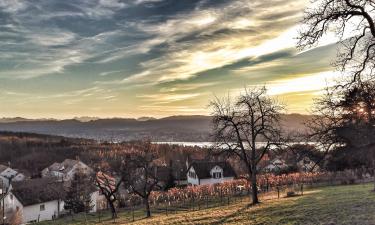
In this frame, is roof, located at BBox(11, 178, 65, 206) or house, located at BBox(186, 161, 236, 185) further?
house, located at BBox(186, 161, 236, 185)

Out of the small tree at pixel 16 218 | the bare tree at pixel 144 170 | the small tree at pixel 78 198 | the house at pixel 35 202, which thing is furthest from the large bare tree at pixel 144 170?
the small tree at pixel 16 218

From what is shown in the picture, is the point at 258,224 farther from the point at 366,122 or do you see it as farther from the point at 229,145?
the point at 229,145

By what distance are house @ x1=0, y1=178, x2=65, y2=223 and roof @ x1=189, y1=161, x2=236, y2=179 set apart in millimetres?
31239

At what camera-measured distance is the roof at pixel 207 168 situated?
90812mm

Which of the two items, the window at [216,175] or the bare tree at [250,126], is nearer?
the bare tree at [250,126]

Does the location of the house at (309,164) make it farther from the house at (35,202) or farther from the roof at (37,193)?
the house at (35,202)

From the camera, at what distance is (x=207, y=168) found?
92000mm

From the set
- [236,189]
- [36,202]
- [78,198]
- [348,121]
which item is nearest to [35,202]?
[36,202]

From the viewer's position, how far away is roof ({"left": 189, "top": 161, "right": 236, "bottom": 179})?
298ft

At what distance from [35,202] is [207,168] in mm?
38992

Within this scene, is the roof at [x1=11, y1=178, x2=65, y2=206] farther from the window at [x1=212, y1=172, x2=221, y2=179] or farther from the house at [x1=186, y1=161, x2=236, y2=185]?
the window at [x1=212, y1=172, x2=221, y2=179]

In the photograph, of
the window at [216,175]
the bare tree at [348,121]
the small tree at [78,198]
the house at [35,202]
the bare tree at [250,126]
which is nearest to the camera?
the bare tree at [348,121]

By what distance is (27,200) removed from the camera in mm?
71438

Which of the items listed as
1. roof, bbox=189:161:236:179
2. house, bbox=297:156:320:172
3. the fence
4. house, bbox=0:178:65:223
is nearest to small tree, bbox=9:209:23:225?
house, bbox=0:178:65:223
